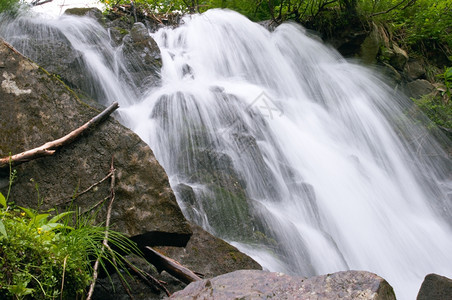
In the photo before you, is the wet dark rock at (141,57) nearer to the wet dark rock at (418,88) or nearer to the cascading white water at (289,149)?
the cascading white water at (289,149)

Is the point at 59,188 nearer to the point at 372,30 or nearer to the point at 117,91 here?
the point at 117,91

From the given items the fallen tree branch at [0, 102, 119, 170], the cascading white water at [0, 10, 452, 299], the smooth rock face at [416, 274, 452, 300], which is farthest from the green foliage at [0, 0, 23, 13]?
the smooth rock face at [416, 274, 452, 300]

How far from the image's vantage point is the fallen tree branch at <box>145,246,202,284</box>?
8.11 feet

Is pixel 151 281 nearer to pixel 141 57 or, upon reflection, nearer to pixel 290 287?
pixel 290 287

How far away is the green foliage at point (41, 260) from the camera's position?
5.06 ft

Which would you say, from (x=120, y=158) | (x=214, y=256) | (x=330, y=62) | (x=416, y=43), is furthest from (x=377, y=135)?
(x=120, y=158)

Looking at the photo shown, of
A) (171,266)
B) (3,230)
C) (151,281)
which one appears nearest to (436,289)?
(171,266)

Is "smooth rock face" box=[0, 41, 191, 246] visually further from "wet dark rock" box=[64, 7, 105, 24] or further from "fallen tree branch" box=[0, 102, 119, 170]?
"wet dark rock" box=[64, 7, 105, 24]

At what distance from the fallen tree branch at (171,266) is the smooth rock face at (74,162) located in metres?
0.13

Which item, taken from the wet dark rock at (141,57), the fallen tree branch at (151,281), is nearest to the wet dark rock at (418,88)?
the wet dark rock at (141,57)

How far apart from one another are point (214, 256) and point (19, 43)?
14.9 ft

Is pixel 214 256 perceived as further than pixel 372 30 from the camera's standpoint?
No

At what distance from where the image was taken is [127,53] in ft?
21.4

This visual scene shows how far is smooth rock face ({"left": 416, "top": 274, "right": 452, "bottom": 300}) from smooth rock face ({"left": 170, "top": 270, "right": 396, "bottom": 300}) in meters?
1.13
